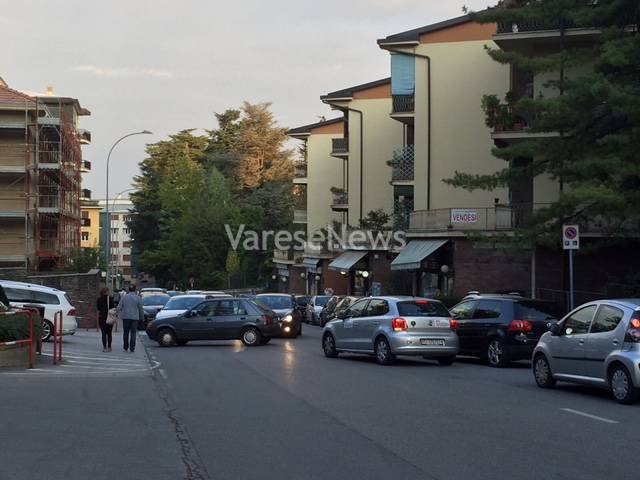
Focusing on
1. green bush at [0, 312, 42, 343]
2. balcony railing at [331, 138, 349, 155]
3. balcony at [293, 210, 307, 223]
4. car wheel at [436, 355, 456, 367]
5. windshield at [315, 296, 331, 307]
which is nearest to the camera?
green bush at [0, 312, 42, 343]

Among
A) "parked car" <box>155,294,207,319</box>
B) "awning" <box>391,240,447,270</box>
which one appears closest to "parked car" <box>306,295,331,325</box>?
"awning" <box>391,240,447,270</box>

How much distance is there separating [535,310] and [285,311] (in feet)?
46.3

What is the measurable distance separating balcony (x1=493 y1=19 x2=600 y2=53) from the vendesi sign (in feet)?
20.8

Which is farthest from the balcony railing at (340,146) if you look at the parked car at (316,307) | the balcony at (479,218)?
the balcony at (479,218)

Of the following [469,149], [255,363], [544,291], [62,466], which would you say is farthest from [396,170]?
[62,466]

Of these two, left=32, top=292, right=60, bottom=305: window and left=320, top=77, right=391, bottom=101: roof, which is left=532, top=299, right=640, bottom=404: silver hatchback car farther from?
left=320, top=77, right=391, bottom=101: roof

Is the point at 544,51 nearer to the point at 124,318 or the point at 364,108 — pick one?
the point at 124,318

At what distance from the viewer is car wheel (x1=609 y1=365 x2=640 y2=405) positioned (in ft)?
47.1

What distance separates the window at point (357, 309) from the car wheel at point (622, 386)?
915 centimetres

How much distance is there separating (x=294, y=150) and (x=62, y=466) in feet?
330

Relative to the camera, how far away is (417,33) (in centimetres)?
4359

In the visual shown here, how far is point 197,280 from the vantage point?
90.6m

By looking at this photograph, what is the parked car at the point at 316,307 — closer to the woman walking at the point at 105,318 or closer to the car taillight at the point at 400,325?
the woman walking at the point at 105,318

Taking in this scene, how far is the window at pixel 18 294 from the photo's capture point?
2977cm
